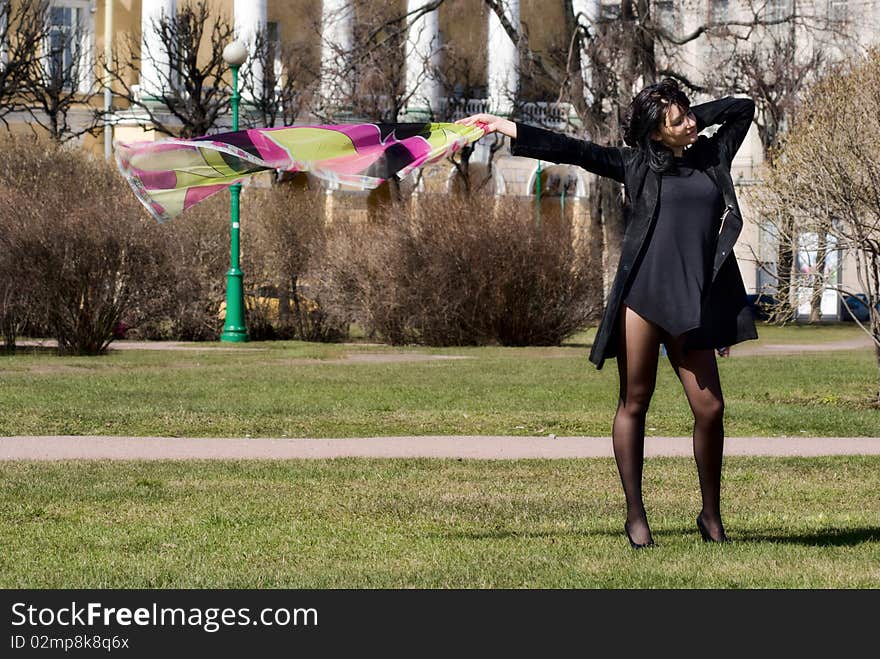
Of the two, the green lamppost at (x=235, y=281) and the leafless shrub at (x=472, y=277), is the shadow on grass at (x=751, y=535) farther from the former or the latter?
the green lamppost at (x=235, y=281)

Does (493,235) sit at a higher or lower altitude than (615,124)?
lower

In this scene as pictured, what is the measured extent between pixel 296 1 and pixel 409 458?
49.0 m

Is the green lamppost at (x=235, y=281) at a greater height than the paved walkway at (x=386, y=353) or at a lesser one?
greater

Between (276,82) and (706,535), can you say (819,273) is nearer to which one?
(706,535)

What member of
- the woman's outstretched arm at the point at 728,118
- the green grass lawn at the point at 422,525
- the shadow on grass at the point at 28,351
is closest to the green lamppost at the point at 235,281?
the shadow on grass at the point at 28,351

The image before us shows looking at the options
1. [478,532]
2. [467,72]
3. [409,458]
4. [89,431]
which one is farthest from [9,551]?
[467,72]

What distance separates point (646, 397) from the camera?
301 inches

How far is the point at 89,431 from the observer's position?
1453 cm

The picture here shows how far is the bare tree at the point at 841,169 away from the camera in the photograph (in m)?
16.9

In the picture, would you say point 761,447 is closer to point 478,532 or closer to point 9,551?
point 478,532

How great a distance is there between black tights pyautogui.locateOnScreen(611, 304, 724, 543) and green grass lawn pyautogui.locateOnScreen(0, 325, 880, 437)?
698cm

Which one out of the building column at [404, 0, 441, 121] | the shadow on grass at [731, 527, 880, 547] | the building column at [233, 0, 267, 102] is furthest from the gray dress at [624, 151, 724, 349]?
the building column at [233, 0, 267, 102]

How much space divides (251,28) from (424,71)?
270 inches

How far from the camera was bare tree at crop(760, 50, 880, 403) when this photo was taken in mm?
16906
